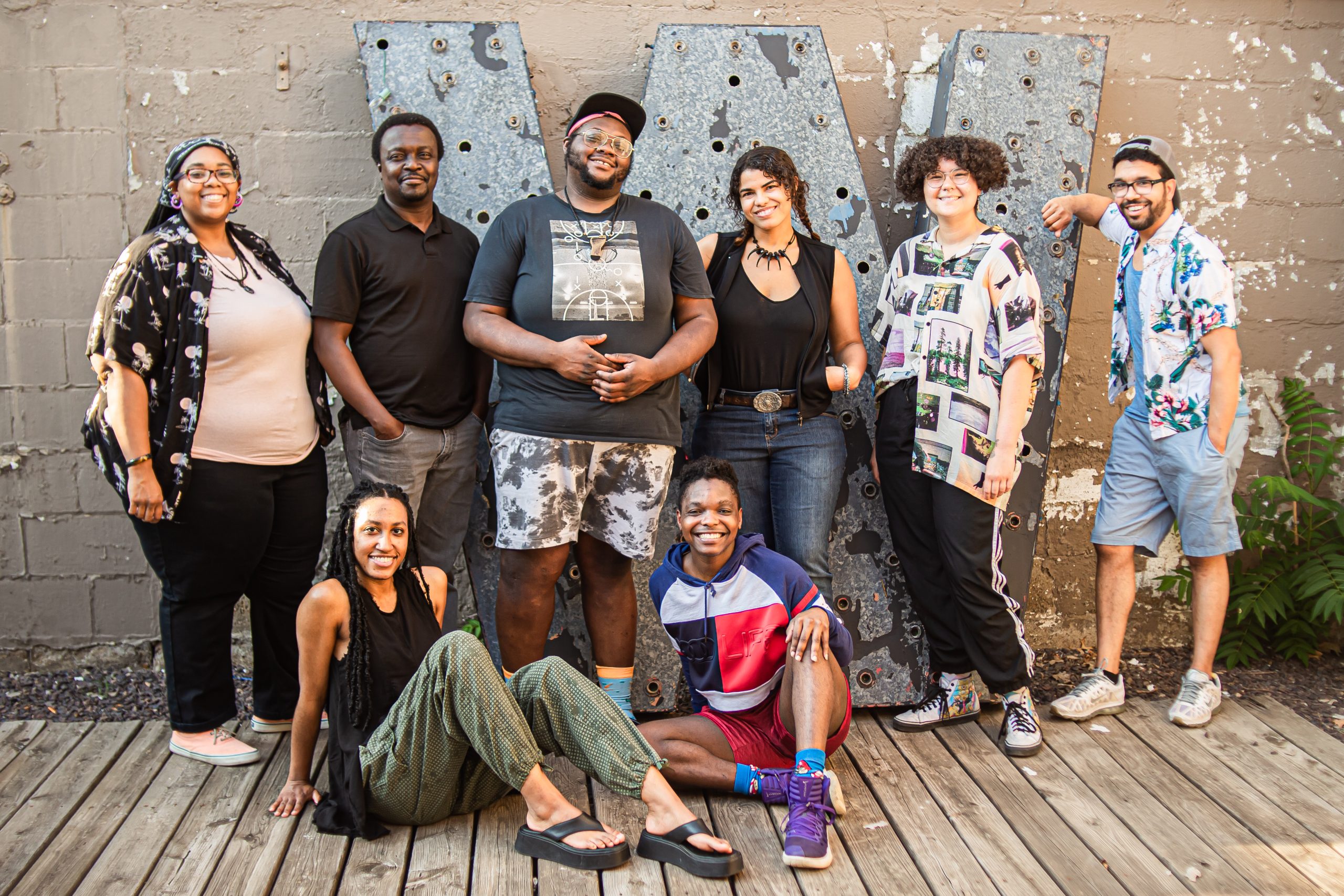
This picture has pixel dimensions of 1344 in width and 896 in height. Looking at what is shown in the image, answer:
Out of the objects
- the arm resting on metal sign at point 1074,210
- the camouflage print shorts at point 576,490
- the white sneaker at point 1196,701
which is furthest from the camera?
the arm resting on metal sign at point 1074,210

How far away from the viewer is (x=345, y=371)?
10.2 ft

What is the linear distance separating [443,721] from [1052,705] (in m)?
2.08

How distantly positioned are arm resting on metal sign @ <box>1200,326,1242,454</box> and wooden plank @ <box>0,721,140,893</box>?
356 cm

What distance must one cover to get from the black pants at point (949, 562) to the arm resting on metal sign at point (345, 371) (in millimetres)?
1606

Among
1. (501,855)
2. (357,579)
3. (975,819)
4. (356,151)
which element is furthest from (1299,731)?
(356,151)

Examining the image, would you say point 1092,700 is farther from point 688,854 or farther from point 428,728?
point 428,728

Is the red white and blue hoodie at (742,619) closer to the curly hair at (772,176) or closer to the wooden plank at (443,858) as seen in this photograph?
the wooden plank at (443,858)

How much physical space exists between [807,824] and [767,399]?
130cm

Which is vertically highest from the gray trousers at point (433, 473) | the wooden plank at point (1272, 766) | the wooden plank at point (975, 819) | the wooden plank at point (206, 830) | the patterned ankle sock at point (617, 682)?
the gray trousers at point (433, 473)

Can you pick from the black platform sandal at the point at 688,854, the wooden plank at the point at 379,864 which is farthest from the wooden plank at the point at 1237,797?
the wooden plank at the point at 379,864

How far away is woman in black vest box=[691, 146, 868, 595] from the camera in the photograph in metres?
3.29

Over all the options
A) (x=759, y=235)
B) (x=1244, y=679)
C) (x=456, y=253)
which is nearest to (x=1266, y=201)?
(x=1244, y=679)

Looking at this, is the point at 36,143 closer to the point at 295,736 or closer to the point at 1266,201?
the point at 295,736

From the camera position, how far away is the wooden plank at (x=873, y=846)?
2.54 meters
